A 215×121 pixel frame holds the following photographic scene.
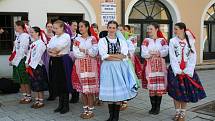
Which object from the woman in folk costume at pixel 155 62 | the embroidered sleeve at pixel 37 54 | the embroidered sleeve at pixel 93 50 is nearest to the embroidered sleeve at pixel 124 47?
the embroidered sleeve at pixel 93 50

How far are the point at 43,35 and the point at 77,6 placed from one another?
12.7 feet

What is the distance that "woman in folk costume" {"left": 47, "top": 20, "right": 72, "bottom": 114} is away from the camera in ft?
19.9

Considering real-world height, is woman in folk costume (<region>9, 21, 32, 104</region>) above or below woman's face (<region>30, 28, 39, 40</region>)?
below

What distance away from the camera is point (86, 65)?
19.5 feet

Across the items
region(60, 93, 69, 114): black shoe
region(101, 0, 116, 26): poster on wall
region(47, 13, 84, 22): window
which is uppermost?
region(101, 0, 116, 26): poster on wall

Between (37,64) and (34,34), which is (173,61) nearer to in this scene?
(37,64)

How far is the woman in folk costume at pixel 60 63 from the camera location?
6.06 m

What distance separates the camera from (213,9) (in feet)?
47.3

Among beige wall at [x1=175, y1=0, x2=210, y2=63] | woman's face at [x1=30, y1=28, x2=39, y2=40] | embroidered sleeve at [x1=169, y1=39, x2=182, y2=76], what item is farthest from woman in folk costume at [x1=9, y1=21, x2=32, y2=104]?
beige wall at [x1=175, y1=0, x2=210, y2=63]

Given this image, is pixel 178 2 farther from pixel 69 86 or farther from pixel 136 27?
pixel 69 86

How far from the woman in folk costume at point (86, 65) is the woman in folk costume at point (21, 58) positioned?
1.39 m

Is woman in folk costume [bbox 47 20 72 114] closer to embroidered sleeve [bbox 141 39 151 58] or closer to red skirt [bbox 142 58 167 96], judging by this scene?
embroidered sleeve [bbox 141 39 151 58]

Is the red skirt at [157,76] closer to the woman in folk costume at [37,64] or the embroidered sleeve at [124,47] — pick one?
the embroidered sleeve at [124,47]

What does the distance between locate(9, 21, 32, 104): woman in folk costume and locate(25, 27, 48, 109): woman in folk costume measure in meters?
0.28
